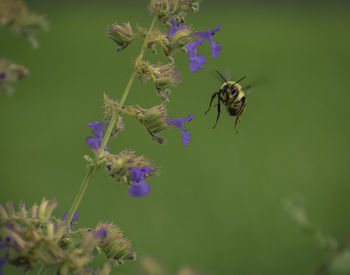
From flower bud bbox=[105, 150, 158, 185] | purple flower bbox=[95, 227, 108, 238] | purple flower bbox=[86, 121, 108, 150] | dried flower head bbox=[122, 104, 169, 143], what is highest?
dried flower head bbox=[122, 104, 169, 143]

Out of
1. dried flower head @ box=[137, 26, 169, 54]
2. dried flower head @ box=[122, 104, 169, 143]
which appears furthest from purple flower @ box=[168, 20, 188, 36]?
dried flower head @ box=[122, 104, 169, 143]

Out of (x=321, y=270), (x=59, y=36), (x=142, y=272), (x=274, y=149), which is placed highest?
(x=59, y=36)

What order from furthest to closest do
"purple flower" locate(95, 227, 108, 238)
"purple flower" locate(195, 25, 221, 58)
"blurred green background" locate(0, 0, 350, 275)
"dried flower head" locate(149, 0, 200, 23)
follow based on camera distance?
1. "blurred green background" locate(0, 0, 350, 275)
2. "purple flower" locate(195, 25, 221, 58)
3. "dried flower head" locate(149, 0, 200, 23)
4. "purple flower" locate(95, 227, 108, 238)

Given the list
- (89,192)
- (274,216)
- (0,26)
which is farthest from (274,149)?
(0,26)

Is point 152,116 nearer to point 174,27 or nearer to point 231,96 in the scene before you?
point 174,27

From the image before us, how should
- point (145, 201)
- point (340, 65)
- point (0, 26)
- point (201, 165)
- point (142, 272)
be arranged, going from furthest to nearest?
1. point (340, 65)
2. point (201, 165)
3. point (145, 201)
4. point (0, 26)
5. point (142, 272)

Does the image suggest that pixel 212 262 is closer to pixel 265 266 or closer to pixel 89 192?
pixel 265 266

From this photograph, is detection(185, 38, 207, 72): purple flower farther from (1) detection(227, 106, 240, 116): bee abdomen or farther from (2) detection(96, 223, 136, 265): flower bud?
(1) detection(227, 106, 240, 116): bee abdomen

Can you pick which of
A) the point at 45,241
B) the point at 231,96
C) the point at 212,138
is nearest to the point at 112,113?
the point at 45,241
